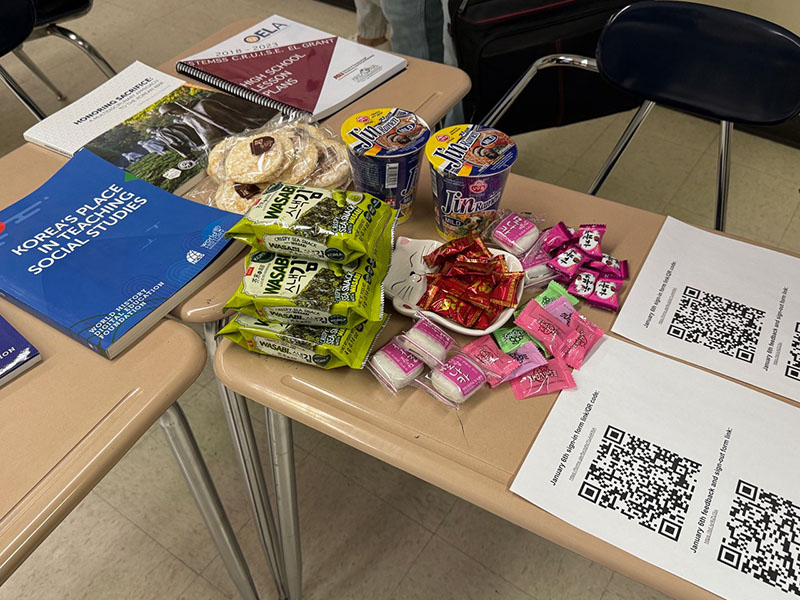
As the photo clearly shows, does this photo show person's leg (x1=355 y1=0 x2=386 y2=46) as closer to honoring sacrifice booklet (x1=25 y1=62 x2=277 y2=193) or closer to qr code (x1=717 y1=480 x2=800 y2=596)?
honoring sacrifice booklet (x1=25 y1=62 x2=277 y2=193)

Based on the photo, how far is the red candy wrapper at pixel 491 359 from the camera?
672 mm

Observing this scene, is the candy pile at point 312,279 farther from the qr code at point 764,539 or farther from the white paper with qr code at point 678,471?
the qr code at point 764,539

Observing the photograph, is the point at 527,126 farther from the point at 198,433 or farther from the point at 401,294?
the point at 198,433

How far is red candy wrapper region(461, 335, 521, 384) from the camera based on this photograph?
67 cm

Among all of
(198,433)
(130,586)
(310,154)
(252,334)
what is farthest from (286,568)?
(310,154)

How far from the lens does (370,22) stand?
247cm

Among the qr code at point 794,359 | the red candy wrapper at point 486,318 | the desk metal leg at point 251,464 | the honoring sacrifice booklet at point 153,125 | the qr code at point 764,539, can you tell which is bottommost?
the desk metal leg at point 251,464

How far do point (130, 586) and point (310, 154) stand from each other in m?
0.95

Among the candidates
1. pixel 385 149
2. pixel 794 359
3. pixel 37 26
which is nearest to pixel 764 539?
pixel 794 359

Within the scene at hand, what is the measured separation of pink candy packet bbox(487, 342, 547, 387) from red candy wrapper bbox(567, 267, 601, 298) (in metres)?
0.11

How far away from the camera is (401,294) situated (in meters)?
0.75

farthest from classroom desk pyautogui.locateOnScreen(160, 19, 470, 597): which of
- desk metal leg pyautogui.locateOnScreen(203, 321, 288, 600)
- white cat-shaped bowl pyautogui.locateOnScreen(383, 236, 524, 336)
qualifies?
white cat-shaped bowl pyautogui.locateOnScreen(383, 236, 524, 336)

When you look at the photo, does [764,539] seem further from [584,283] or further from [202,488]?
[202,488]

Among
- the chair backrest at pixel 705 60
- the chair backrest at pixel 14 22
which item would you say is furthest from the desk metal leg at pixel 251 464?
the chair backrest at pixel 14 22
